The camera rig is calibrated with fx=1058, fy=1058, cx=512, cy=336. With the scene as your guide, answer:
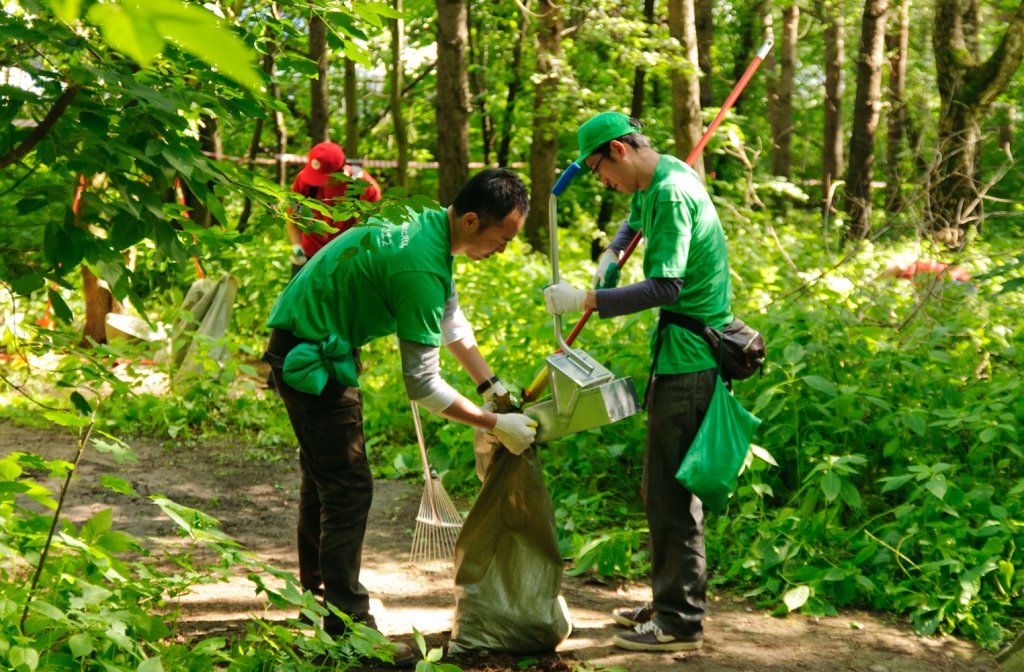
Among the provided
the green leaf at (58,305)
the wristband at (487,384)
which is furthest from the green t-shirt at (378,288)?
the green leaf at (58,305)

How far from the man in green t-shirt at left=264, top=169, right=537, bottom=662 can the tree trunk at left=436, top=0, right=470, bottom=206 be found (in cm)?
639

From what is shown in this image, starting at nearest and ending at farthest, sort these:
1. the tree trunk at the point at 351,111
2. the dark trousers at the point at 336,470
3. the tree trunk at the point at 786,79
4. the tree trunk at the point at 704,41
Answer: the dark trousers at the point at 336,470 → the tree trunk at the point at 351,111 → the tree trunk at the point at 704,41 → the tree trunk at the point at 786,79

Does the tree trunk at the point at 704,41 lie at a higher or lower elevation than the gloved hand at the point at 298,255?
higher

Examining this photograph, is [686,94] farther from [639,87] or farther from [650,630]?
[650,630]

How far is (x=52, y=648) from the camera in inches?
109

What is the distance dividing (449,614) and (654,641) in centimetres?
85

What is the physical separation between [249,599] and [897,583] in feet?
8.46

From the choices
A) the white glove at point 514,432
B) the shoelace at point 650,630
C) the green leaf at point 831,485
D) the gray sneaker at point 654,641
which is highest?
the white glove at point 514,432

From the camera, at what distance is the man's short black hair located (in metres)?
3.26

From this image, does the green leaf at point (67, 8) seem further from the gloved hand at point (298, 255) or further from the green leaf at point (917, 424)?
the gloved hand at point (298, 255)

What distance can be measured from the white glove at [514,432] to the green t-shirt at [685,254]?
→ 538mm

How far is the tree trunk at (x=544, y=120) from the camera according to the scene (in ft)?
34.8

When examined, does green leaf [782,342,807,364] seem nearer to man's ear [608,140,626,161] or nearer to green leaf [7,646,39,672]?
man's ear [608,140,626,161]

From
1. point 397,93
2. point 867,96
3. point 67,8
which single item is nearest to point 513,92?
point 397,93
